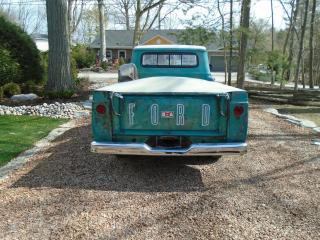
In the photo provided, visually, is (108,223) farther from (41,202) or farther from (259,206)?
(259,206)

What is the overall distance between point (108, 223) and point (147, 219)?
39 centimetres

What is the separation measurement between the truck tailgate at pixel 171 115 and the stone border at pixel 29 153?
5.57 feet

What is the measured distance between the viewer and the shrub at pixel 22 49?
42.3ft

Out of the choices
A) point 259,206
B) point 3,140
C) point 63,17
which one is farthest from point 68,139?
point 63,17

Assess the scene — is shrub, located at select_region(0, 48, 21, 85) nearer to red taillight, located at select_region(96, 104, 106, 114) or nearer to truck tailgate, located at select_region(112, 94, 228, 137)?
Result: red taillight, located at select_region(96, 104, 106, 114)

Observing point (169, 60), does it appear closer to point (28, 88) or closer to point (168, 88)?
point (168, 88)

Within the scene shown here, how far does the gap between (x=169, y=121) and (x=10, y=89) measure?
8620 millimetres

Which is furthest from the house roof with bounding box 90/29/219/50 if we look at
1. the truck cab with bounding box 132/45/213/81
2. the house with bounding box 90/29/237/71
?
the truck cab with bounding box 132/45/213/81

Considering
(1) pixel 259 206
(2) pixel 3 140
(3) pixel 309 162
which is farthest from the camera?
(2) pixel 3 140

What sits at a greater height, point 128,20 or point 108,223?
point 128,20

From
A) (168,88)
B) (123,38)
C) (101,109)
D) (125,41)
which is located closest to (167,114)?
(168,88)

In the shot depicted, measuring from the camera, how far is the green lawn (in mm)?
6319

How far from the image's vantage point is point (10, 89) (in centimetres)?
1192

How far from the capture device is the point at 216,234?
137 inches
